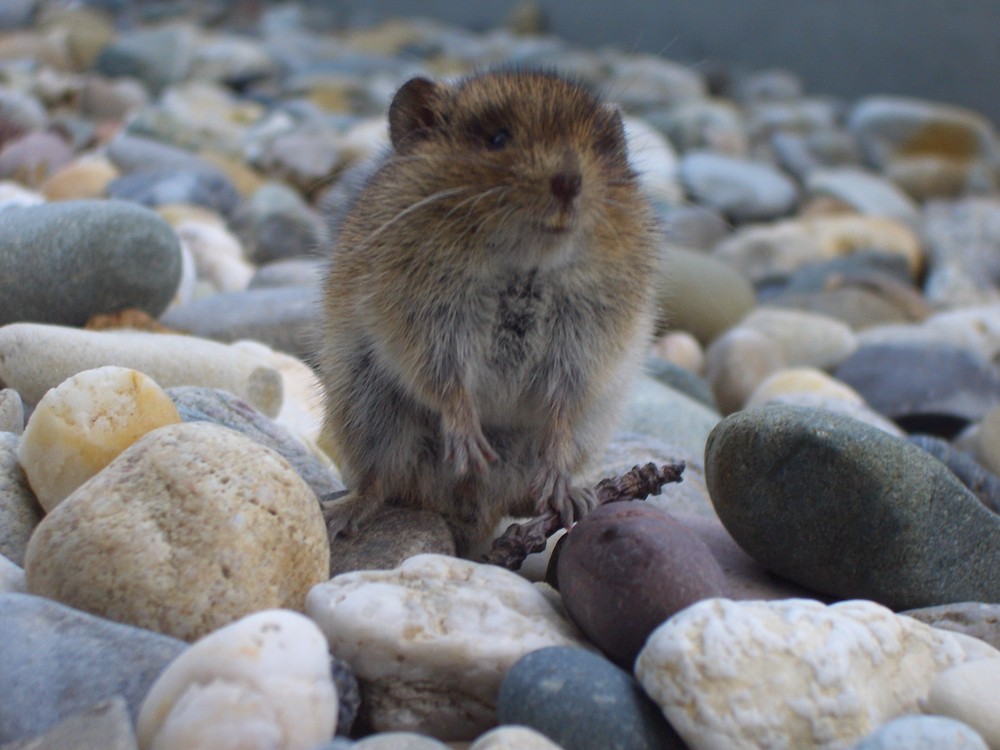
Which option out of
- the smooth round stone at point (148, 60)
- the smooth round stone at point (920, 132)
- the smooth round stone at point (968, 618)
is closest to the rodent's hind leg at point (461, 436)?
the smooth round stone at point (968, 618)

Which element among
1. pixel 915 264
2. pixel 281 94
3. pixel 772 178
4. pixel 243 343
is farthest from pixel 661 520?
pixel 281 94

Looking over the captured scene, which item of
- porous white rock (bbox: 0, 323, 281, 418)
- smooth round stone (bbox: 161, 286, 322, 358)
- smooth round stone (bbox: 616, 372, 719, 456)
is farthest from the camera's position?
smooth round stone (bbox: 161, 286, 322, 358)

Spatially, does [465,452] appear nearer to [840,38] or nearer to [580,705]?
[580,705]

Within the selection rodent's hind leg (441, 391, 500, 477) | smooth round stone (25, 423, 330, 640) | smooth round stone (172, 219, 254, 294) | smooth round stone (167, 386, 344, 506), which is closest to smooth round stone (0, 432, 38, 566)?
smooth round stone (25, 423, 330, 640)

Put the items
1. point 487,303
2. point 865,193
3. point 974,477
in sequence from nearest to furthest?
point 487,303
point 974,477
point 865,193

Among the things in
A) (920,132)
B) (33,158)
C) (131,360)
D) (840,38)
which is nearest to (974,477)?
(131,360)

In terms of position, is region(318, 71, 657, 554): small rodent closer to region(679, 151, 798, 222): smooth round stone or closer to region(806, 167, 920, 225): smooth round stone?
region(679, 151, 798, 222): smooth round stone

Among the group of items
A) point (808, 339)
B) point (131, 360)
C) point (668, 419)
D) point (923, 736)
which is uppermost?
point (923, 736)
